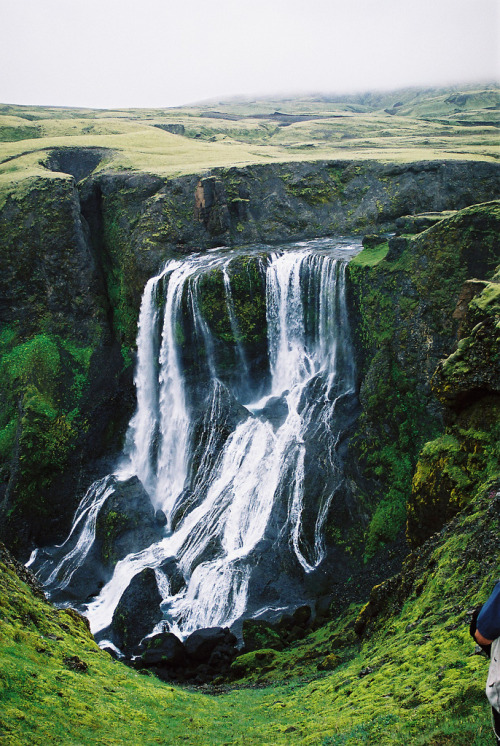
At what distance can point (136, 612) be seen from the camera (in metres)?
17.9

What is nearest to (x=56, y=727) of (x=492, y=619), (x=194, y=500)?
(x=492, y=619)

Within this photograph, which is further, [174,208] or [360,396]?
[174,208]

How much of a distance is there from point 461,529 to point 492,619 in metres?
7.16

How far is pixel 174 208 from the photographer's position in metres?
32.6

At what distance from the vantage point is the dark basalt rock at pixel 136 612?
17328mm

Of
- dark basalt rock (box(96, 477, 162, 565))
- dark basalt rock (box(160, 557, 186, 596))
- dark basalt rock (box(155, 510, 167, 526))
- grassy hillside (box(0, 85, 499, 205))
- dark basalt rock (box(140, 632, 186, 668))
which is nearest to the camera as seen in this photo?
dark basalt rock (box(140, 632, 186, 668))

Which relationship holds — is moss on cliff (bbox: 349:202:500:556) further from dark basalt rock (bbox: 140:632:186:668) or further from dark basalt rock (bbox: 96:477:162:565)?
dark basalt rock (bbox: 96:477:162:565)

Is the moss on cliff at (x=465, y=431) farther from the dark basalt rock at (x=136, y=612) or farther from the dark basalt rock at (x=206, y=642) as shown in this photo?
the dark basalt rock at (x=136, y=612)

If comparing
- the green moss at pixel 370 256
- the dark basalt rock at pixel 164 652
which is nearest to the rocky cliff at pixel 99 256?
the green moss at pixel 370 256

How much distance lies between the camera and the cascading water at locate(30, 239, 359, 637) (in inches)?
749

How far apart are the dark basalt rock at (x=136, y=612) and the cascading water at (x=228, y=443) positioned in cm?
46

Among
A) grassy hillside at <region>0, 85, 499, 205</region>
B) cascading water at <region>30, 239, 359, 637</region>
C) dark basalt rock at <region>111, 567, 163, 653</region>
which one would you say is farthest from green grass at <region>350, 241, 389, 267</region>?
dark basalt rock at <region>111, 567, 163, 653</region>

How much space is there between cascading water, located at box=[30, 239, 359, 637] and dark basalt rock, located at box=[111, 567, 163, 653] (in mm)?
463

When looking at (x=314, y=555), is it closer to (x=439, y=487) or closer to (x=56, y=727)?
(x=439, y=487)
